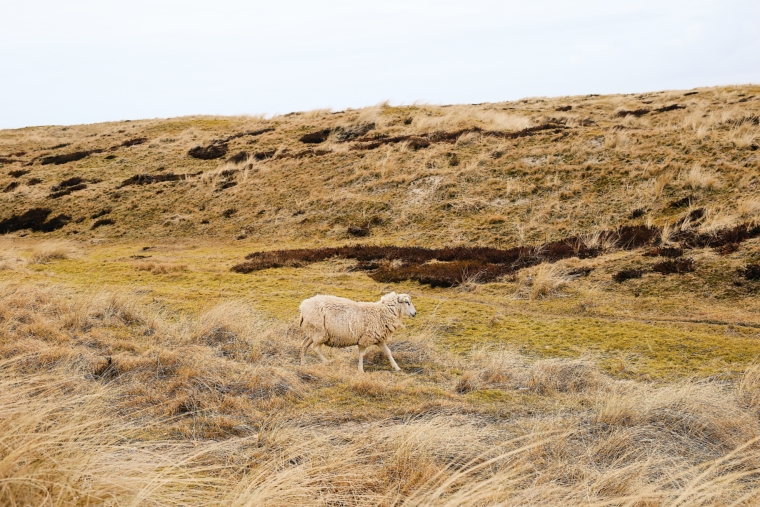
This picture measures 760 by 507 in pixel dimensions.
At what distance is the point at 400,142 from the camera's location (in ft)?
108

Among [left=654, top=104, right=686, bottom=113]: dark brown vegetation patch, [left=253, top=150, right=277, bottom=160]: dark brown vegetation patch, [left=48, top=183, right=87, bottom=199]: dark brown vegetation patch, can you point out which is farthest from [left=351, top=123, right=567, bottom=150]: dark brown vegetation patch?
[left=48, top=183, right=87, bottom=199]: dark brown vegetation patch

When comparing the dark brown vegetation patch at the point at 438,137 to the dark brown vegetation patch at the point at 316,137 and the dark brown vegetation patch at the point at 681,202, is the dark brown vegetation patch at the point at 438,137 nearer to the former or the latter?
the dark brown vegetation patch at the point at 316,137

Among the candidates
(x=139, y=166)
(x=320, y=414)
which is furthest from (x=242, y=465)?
(x=139, y=166)

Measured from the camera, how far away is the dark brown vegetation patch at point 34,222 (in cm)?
3167

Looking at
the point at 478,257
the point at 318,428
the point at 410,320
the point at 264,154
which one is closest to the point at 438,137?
the point at 264,154

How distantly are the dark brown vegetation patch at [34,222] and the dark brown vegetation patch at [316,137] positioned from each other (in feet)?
54.8

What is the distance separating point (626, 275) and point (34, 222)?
33.7 meters

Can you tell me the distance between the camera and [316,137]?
3925 cm

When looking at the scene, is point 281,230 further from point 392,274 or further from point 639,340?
point 639,340

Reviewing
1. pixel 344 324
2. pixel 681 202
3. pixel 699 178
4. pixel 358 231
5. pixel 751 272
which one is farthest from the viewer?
pixel 358 231

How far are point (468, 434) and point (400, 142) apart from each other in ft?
94.2

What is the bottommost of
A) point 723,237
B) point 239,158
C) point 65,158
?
point 723,237

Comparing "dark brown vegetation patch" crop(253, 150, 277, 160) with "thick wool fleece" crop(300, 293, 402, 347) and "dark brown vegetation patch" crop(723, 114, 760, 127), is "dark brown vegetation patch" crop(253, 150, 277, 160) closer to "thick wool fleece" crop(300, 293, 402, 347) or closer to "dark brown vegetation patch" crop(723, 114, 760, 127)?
"dark brown vegetation patch" crop(723, 114, 760, 127)

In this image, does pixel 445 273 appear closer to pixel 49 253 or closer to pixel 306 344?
pixel 306 344
